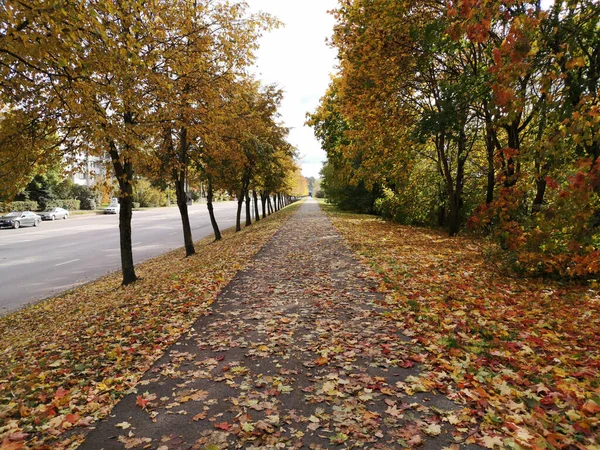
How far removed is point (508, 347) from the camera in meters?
4.65

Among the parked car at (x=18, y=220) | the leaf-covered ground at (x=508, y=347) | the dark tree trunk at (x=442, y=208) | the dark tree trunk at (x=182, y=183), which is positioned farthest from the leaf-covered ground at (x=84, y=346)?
the parked car at (x=18, y=220)

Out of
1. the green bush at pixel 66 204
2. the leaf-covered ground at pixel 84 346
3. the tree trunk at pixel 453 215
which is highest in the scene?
the green bush at pixel 66 204

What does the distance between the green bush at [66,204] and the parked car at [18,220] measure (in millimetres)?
13147

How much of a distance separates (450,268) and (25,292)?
38.6 ft

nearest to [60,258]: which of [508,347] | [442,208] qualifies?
[508,347]

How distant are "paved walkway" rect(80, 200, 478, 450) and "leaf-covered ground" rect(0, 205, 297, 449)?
322 millimetres

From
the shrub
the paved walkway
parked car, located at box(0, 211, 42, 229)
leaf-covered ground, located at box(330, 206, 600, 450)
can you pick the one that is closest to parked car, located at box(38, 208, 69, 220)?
parked car, located at box(0, 211, 42, 229)

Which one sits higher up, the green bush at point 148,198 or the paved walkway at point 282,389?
the green bush at point 148,198

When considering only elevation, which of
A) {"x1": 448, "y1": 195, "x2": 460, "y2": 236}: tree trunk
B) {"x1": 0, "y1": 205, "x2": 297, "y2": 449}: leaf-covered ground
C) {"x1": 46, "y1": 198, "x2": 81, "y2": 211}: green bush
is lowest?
{"x1": 0, "y1": 205, "x2": 297, "y2": 449}: leaf-covered ground

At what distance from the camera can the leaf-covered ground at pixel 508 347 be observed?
318cm

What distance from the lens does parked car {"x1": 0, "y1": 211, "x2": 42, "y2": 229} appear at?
1133 inches

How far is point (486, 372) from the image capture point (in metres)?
4.09

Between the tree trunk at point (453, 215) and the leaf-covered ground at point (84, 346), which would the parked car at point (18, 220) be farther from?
the tree trunk at point (453, 215)

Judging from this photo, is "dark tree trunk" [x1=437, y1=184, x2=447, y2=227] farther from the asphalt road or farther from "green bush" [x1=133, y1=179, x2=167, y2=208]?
"green bush" [x1=133, y1=179, x2=167, y2=208]
